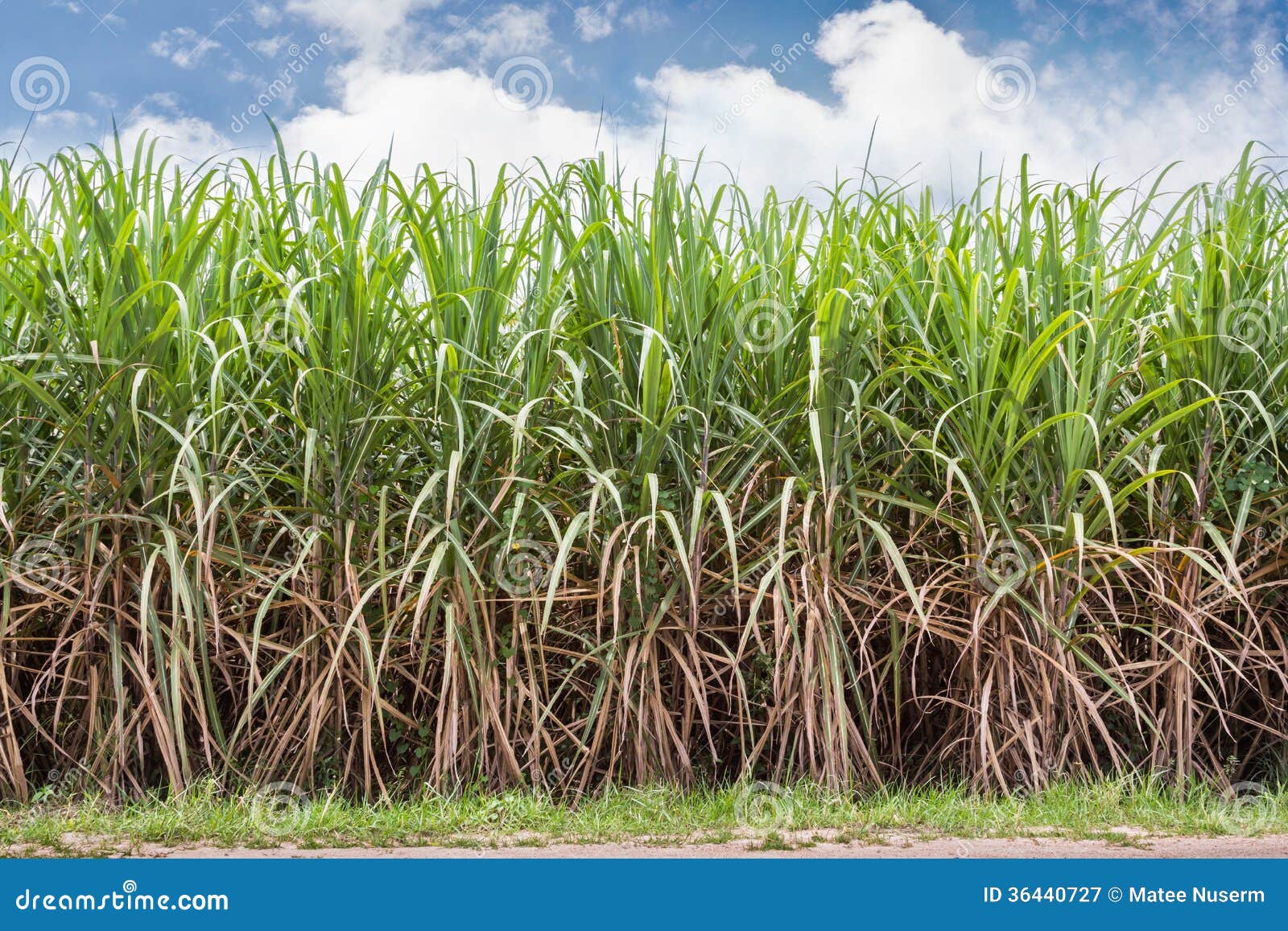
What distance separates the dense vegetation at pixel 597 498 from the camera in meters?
2.87

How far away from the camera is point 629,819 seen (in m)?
2.69

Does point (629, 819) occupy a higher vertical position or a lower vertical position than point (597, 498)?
lower

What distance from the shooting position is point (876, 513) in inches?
124

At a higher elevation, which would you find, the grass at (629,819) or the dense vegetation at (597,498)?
the dense vegetation at (597,498)

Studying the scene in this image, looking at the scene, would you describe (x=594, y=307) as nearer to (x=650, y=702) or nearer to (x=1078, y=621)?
(x=650, y=702)

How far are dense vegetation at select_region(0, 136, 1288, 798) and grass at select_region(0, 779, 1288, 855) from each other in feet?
0.38

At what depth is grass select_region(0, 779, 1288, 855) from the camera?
8.41 feet

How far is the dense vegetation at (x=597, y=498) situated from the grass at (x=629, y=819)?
0.12 meters

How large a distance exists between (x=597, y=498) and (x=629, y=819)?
85 cm

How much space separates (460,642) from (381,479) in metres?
0.59

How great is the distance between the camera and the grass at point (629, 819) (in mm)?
2564

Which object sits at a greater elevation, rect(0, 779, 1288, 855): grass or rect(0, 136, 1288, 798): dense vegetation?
rect(0, 136, 1288, 798): dense vegetation

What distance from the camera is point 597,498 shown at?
275 cm

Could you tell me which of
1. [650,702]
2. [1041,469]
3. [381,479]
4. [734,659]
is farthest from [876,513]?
[381,479]
